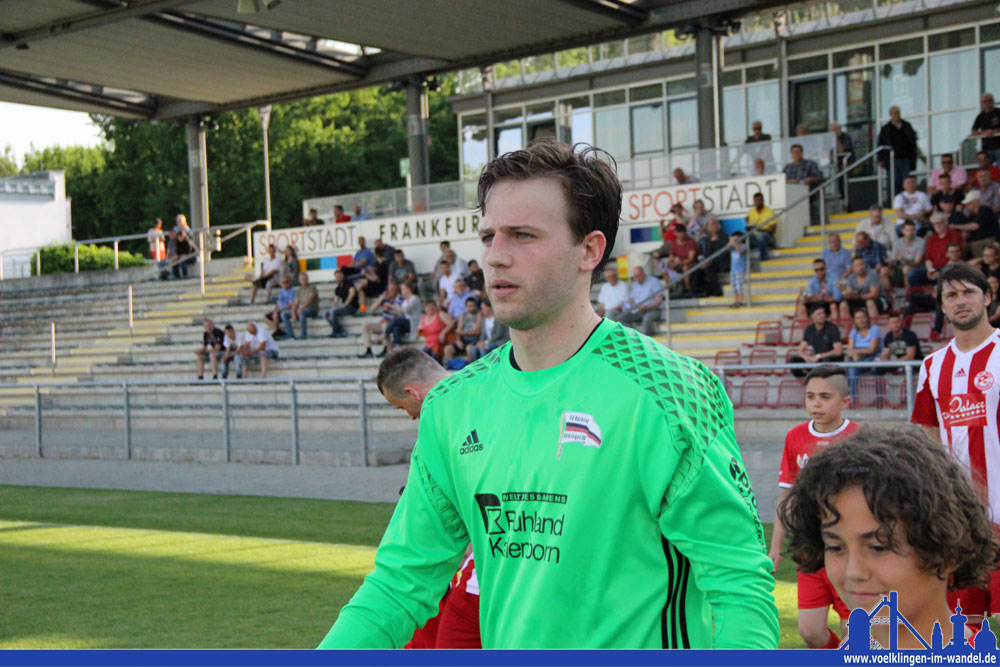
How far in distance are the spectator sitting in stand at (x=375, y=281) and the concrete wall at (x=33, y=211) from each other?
3599 cm

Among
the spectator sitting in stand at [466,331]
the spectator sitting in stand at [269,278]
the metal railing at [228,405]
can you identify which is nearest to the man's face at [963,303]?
the metal railing at [228,405]

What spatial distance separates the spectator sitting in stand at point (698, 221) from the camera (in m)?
20.6

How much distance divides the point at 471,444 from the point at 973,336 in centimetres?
438

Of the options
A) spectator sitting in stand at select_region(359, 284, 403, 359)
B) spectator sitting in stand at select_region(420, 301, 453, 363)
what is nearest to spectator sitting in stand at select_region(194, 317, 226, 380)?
spectator sitting in stand at select_region(359, 284, 403, 359)

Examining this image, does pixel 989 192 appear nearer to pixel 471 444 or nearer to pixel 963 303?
pixel 963 303

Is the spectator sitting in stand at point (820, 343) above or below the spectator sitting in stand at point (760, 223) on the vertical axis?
below

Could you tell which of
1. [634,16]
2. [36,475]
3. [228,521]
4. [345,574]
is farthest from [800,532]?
[634,16]

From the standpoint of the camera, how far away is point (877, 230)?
58.5ft

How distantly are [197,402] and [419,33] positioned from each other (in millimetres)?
10026

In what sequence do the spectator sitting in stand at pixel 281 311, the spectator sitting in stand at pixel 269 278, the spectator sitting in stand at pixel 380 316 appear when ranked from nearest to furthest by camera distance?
the spectator sitting in stand at pixel 380 316 < the spectator sitting in stand at pixel 281 311 < the spectator sitting in stand at pixel 269 278

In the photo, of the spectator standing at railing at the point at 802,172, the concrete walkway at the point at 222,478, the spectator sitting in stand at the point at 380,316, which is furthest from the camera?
the spectator sitting in stand at the point at 380,316

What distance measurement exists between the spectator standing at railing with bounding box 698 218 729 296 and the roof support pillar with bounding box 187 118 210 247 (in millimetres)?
18277

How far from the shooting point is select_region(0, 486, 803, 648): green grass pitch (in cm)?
739

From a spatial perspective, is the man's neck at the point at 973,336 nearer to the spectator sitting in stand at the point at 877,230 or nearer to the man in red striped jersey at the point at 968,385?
the man in red striped jersey at the point at 968,385
